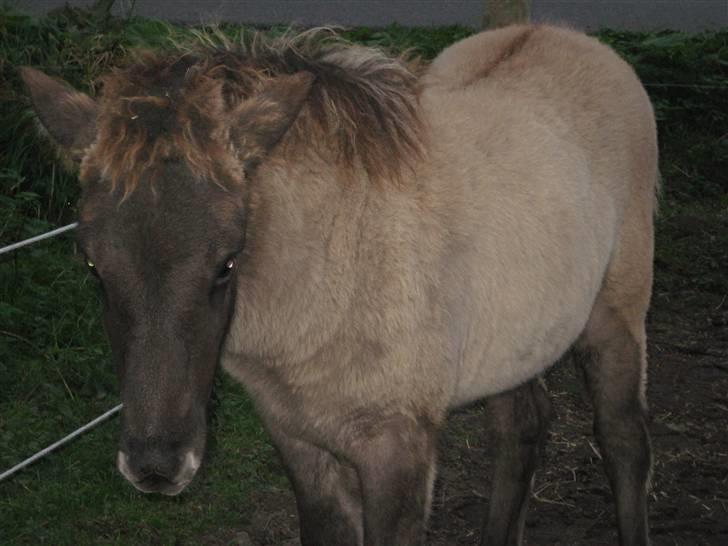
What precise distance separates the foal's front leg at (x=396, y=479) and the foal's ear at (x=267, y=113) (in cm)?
100

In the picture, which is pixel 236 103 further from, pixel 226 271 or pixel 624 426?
pixel 624 426

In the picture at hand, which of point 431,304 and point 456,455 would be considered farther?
point 456,455

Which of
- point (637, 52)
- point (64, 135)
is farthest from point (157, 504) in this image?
point (637, 52)

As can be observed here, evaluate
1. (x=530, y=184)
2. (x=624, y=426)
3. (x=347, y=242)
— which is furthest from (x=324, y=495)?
(x=624, y=426)

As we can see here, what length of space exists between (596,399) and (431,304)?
167cm

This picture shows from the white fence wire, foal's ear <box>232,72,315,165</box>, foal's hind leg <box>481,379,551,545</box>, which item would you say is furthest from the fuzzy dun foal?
the white fence wire

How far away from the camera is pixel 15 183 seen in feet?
23.9

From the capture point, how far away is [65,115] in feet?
11.6

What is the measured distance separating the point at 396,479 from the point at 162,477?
36.0 inches

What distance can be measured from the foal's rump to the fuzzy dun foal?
0.01 meters

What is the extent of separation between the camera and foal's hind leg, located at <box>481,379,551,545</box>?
5.32m

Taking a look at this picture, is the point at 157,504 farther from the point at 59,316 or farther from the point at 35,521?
the point at 59,316

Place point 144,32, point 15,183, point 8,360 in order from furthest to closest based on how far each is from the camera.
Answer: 1. point 144,32
2. point 15,183
3. point 8,360

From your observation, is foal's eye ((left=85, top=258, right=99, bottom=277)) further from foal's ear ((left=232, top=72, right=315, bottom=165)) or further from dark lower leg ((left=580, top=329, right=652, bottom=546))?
dark lower leg ((left=580, top=329, right=652, bottom=546))
